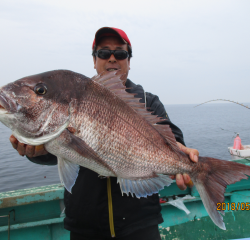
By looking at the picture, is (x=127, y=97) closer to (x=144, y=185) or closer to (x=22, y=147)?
(x=144, y=185)

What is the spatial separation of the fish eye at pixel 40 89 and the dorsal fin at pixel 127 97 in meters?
0.44

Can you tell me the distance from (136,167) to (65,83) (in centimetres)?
99

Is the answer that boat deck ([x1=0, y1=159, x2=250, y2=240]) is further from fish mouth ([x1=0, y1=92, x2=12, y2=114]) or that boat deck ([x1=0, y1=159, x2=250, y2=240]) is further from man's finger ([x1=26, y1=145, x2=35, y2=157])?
fish mouth ([x1=0, y1=92, x2=12, y2=114])

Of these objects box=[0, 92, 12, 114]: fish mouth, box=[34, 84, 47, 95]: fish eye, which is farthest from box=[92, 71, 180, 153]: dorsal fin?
box=[0, 92, 12, 114]: fish mouth

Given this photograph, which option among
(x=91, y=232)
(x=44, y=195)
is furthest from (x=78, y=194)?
(x=44, y=195)

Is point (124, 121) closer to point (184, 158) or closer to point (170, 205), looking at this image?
point (184, 158)

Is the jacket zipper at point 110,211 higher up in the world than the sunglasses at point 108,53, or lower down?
lower down

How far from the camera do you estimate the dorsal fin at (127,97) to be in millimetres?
1874

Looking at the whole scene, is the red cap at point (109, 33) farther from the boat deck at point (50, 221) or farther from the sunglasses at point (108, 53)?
the boat deck at point (50, 221)

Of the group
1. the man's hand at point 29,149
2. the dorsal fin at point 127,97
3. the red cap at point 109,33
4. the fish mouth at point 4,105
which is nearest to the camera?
the fish mouth at point 4,105

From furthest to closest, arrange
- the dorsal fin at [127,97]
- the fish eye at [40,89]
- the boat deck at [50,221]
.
Result: the boat deck at [50,221] → the dorsal fin at [127,97] → the fish eye at [40,89]

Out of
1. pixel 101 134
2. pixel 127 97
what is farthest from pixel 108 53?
pixel 101 134

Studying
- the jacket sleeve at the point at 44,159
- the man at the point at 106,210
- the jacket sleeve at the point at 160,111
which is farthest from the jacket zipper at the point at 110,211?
the jacket sleeve at the point at 160,111

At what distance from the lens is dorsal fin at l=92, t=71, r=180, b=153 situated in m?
1.87
